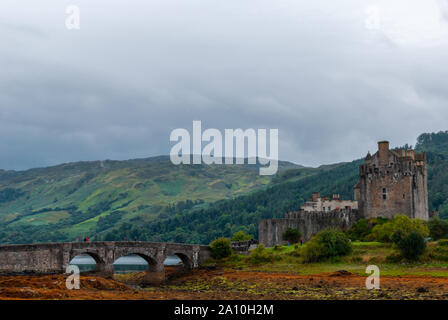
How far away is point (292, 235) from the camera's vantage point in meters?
89.7

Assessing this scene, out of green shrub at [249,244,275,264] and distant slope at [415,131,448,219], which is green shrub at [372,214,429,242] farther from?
distant slope at [415,131,448,219]

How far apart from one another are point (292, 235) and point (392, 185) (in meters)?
16.8

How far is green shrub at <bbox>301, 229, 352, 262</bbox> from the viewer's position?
72250 mm

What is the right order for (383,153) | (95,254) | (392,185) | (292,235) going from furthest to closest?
(292,235) < (383,153) < (392,185) < (95,254)

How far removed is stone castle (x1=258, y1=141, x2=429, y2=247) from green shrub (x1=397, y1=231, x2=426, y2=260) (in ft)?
58.6

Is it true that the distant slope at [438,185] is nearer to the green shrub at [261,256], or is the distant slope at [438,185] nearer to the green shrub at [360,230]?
the green shrub at [360,230]

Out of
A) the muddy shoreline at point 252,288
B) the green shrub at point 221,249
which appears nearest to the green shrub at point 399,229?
the muddy shoreline at point 252,288

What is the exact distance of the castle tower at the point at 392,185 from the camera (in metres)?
83.3

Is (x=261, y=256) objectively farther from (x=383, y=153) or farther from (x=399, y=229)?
(x=383, y=153)

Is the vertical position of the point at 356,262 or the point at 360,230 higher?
the point at 360,230

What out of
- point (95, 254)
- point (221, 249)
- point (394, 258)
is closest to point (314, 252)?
point (394, 258)

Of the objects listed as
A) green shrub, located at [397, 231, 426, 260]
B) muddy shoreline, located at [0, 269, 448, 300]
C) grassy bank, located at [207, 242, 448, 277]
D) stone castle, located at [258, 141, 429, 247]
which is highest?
stone castle, located at [258, 141, 429, 247]

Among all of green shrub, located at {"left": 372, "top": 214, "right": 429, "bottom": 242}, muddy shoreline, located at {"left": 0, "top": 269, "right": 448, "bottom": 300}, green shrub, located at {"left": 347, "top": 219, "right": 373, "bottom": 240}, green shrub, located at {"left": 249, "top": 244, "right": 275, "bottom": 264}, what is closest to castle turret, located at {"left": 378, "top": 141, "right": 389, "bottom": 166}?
green shrub, located at {"left": 347, "top": 219, "right": 373, "bottom": 240}
